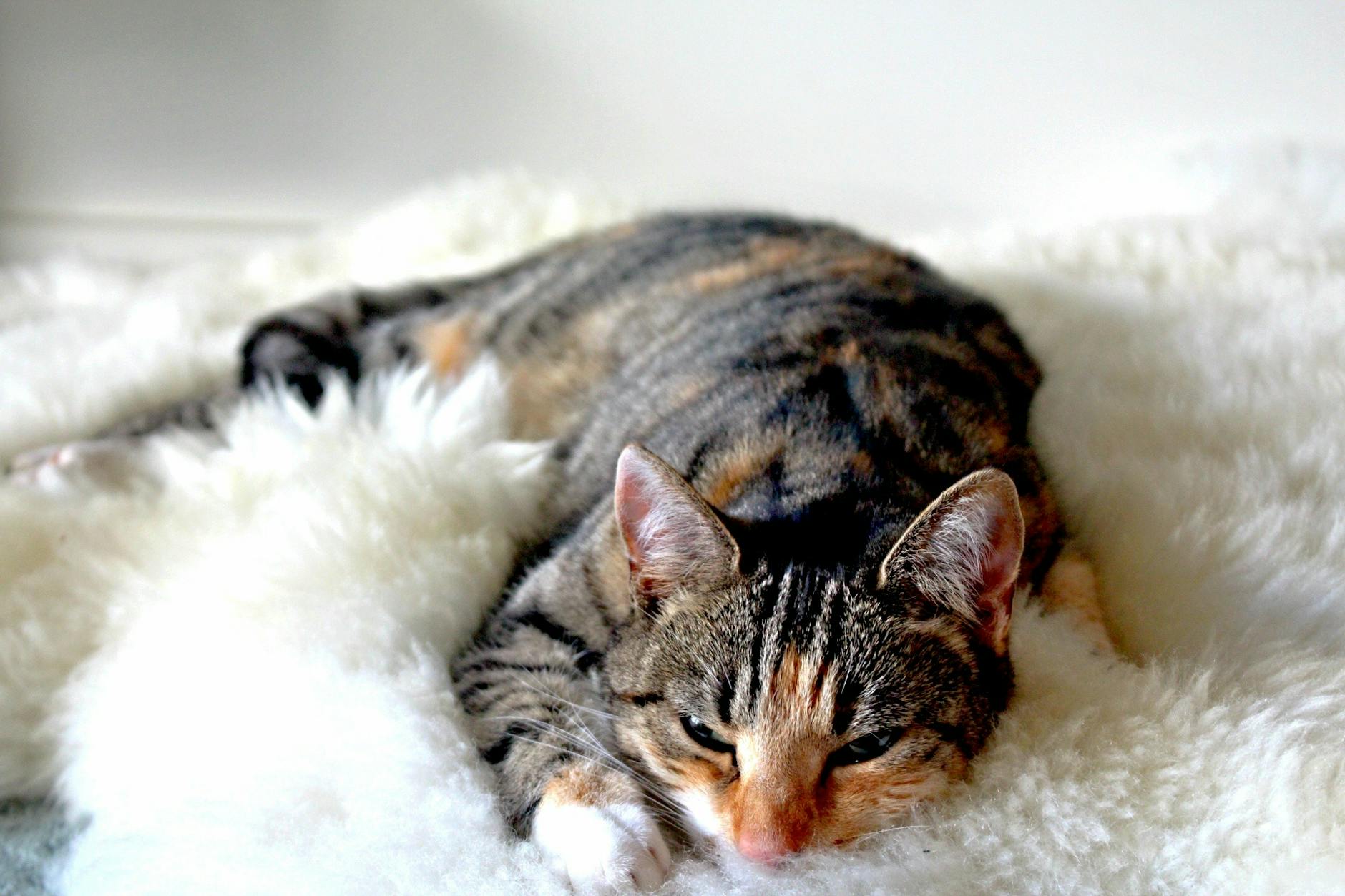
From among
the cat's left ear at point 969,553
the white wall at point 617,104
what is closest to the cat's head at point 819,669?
the cat's left ear at point 969,553

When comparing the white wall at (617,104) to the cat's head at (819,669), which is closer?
the cat's head at (819,669)

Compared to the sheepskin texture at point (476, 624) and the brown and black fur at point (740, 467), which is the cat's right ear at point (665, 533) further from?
the sheepskin texture at point (476, 624)

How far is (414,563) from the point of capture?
3.22 ft

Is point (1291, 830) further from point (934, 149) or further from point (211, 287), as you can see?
point (211, 287)

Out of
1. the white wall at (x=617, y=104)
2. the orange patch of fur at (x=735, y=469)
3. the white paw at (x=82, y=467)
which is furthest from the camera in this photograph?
the white wall at (x=617, y=104)

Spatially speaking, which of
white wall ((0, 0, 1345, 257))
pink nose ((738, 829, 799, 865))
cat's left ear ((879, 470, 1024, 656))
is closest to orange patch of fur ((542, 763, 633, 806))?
pink nose ((738, 829, 799, 865))

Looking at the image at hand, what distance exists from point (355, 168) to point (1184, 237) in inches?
63.1

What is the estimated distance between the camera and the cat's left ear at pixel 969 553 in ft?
2.35

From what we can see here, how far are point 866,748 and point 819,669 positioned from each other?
0.07 metres

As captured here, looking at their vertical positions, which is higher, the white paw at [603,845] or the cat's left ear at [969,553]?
the cat's left ear at [969,553]

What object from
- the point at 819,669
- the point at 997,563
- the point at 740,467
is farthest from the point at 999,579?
the point at 740,467

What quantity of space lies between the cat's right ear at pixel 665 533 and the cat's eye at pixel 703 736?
0.32ft

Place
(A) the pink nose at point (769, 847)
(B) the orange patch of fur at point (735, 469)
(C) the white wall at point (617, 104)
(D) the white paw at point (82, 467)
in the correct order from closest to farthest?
(A) the pink nose at point (769, 847) → (B) the orange patch of fur at point (735, 469) → (D) the white paw at point (82, 467) → (C) the white wall at point (617, 104)

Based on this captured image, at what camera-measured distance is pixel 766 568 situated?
78cm
